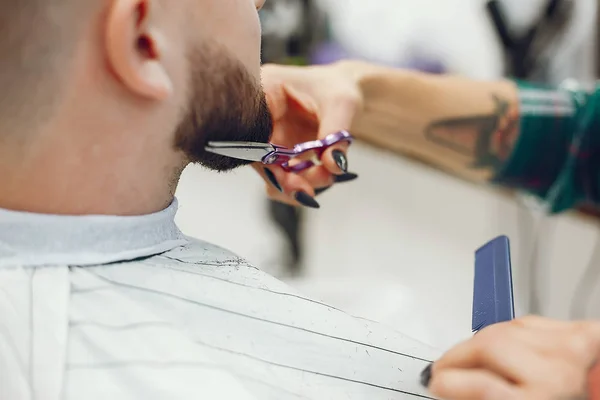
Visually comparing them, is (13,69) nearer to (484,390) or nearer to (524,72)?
(484,390)

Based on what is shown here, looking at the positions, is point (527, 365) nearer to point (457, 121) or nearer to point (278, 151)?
point (278, 151)

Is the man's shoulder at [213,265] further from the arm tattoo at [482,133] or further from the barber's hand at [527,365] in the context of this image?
the arm tattoo at [482,133]

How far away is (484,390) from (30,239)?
343mm

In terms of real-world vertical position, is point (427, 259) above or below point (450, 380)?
below

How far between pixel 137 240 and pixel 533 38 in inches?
45.7

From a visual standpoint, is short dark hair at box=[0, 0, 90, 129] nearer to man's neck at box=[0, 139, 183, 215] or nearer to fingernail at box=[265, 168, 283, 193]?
man's neck at box=[0, 139, 183, 215]

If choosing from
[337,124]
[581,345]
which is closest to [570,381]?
[581,345]

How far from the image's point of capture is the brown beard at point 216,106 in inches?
18.3

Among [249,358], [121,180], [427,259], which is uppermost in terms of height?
[121,180]

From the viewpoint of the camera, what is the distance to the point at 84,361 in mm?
406

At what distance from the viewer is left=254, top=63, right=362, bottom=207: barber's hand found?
1.98ft

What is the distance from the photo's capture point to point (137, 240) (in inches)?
19.4

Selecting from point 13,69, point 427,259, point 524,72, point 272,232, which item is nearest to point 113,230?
point 13,69

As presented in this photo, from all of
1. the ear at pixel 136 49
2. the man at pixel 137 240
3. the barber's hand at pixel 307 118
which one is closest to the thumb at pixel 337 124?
the barber's hand at pixel 307 118
